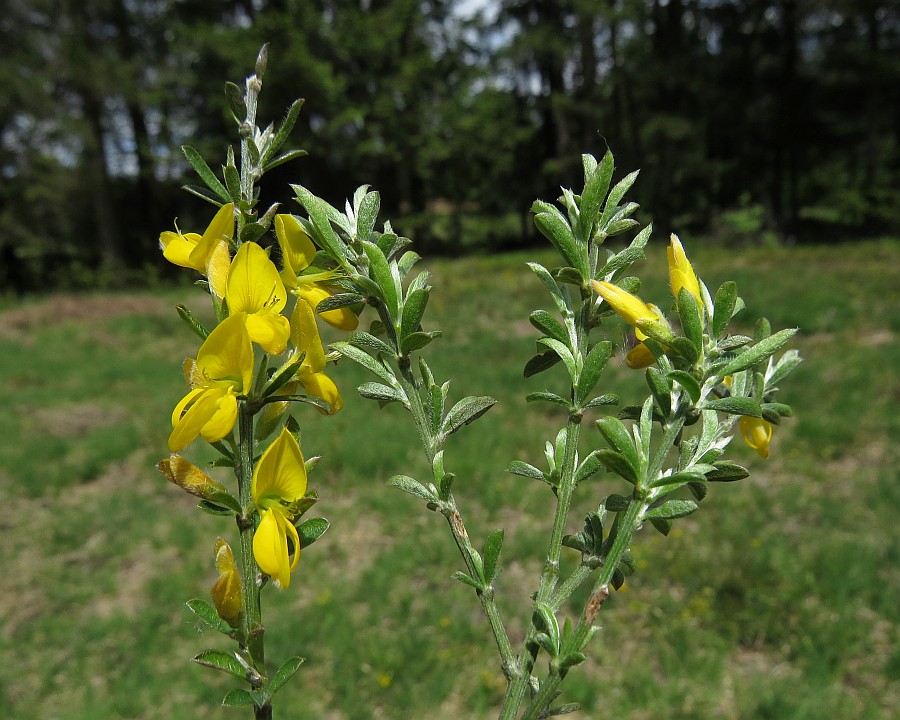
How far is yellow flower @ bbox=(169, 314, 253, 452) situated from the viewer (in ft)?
1.16

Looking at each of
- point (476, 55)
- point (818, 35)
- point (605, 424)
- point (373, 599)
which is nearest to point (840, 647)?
point (373, 599)

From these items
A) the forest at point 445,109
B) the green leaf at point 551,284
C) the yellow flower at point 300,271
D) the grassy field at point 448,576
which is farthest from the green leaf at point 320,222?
the forest at point 445,109

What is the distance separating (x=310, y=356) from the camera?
1.21 feet

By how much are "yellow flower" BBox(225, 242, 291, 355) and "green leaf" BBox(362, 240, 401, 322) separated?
6cm

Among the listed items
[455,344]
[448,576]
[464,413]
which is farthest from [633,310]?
[455,344]

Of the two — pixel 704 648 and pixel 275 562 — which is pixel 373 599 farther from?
pixel 275 562

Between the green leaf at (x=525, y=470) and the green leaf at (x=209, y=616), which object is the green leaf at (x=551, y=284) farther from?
the green leaf at (x=209, y=616)

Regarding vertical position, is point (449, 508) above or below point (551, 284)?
below

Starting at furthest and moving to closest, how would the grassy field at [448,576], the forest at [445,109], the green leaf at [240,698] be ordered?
1. the forest at [445,109]
2. the grassy field at [448,576]
3. the green leaf at [240,698]

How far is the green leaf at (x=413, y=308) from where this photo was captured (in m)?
0.40

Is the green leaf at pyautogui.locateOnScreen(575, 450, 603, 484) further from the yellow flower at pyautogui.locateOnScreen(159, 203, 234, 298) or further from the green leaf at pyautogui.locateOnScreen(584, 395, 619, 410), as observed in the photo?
the yellow flower at pyautogui.locateOnScreen(159, 203, 234, 298)

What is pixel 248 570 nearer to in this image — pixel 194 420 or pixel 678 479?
pixel 194 420

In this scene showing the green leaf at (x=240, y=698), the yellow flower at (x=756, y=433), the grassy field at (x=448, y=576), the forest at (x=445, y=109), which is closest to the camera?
the green leaf at (x=240, y=698)

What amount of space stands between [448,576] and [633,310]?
2.94 meters
